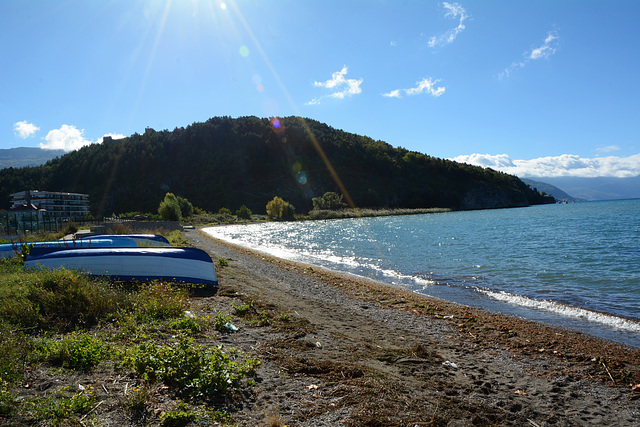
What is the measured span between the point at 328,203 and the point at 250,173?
49640 millimetres

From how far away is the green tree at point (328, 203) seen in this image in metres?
129

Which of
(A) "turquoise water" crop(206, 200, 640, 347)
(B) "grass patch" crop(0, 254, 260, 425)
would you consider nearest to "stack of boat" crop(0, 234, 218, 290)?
(B) "grass patch" crop(0, 254, 260, 425)

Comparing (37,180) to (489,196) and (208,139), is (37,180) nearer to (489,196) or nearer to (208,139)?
(208,139)

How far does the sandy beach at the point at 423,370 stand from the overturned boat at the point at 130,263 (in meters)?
1.51

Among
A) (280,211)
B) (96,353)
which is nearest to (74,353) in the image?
(96,353)

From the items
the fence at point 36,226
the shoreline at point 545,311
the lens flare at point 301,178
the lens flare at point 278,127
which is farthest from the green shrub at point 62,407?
the lens flare at point 278,127

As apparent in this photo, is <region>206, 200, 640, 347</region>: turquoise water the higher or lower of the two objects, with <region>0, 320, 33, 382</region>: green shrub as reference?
lower

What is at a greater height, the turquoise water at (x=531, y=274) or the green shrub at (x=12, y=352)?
the green shrub at (x=12, y=352)

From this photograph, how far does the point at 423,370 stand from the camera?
641cm

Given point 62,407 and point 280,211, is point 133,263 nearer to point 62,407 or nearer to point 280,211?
point 62,407

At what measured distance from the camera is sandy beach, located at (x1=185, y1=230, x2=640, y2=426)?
15.3ft

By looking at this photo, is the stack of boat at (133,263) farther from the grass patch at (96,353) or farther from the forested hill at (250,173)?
the forested hill at (250,173)

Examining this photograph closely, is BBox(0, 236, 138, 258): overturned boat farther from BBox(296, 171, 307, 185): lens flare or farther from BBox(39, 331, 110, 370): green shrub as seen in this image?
BBox(296, 171, 307, 185): lens flare

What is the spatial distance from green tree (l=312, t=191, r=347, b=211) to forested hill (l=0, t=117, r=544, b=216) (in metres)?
13.8
